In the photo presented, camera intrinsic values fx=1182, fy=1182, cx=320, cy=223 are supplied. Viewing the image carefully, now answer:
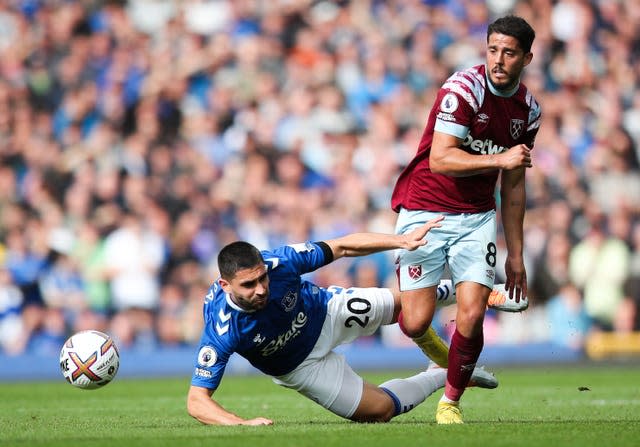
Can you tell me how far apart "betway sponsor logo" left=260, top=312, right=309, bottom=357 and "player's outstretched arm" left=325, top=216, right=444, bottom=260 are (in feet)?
1.72

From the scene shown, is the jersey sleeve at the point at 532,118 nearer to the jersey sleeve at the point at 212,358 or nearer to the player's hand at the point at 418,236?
the player's hand at the point at 418,236

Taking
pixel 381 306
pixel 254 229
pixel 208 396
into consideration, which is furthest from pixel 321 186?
pixel 208 396

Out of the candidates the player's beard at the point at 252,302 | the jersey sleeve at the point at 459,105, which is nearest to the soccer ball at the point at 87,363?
the player's beard at the point at 252,302

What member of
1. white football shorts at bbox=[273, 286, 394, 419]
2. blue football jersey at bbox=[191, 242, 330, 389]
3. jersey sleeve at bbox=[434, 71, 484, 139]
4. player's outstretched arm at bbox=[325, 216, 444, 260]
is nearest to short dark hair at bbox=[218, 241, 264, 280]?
blue football jersey at bbox=[191, 242, 330, 389]

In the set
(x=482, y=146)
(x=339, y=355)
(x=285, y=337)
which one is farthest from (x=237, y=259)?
(x=482, y=146)

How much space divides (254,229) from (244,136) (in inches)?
79.3

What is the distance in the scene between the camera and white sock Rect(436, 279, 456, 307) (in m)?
8.86

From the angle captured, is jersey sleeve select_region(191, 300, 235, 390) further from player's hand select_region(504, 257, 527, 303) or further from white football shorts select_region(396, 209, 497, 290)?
player's hand select_region(504, 257, 527, 303)

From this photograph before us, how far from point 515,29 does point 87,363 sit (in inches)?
154

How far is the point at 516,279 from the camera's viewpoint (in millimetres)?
8609

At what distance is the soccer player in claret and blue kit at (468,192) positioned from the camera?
7.85 meters

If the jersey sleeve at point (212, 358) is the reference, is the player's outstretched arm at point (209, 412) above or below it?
below

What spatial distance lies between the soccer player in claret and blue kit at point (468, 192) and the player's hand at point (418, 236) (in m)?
0.27

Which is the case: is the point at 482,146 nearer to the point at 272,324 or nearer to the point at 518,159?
the point at 518,159
